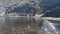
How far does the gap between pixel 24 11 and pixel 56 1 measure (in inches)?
1386

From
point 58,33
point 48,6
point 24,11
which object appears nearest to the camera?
point 58,33

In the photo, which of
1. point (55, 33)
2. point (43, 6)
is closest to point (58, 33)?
point (55, 33)

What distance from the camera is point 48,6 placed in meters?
175

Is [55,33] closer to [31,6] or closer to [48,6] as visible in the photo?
[48,6]

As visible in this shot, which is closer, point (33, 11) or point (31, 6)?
Result: point (33, 11)

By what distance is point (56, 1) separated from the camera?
6511 inches

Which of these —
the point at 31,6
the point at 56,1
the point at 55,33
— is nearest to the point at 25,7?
the point at 31,6

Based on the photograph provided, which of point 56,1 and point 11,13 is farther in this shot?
point 11,13

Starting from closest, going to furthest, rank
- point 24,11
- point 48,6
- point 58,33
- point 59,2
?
point 58,33, point 59,2, point 48,6, point 24,11

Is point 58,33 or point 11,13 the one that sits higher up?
point 58,33

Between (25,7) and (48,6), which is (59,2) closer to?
(48,6)

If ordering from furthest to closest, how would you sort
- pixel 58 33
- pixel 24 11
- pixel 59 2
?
1. pixel 24 11
2. pixel 59 2
3. pixel 58 33

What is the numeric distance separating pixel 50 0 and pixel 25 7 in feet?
83.3

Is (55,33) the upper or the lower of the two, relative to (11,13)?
upper
